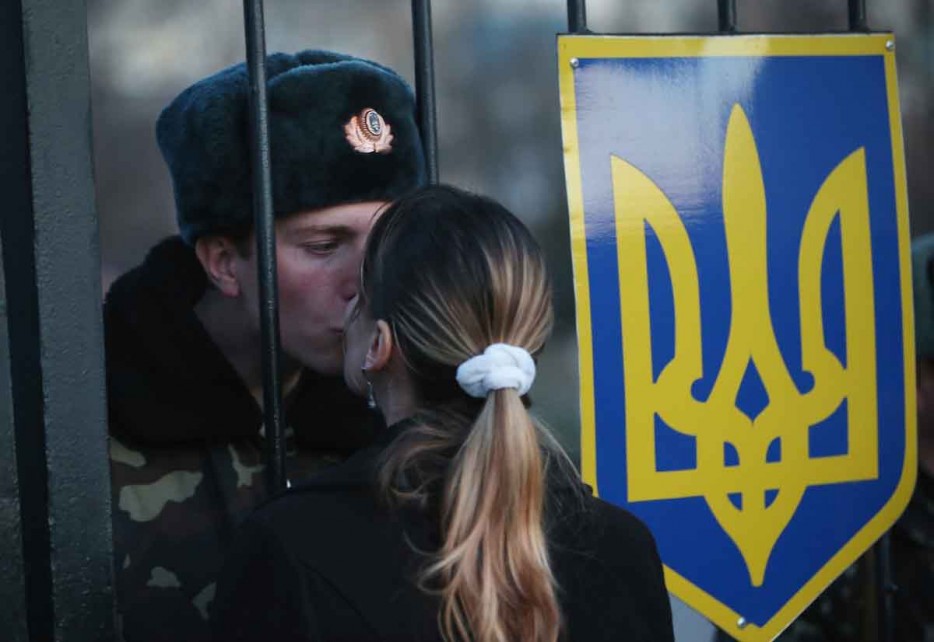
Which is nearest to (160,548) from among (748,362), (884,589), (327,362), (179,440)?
(179,440)

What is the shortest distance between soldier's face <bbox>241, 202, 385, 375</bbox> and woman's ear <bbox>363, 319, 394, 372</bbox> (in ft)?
1.40

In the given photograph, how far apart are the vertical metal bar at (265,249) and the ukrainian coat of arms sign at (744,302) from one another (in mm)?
362

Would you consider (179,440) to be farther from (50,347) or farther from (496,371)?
(496,371)

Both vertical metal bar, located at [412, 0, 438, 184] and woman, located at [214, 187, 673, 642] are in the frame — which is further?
vertical metal bar, located at [412, 0, 438, 184]

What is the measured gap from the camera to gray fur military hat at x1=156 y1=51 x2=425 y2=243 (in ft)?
6.43

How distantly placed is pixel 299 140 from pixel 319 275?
0.54 feet

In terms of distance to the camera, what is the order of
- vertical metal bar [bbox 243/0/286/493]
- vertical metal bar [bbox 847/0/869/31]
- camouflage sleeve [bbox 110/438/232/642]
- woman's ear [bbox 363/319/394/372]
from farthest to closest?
vertical metal bar [bbox 847/0/869/31] → camouflage sleeve [bbox 110/438/232/642] → vertical metal bar [bbox 243/0/286/493] → woman's ear [bbox 363/319/394/372]

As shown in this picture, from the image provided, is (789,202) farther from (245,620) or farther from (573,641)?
(245,620)

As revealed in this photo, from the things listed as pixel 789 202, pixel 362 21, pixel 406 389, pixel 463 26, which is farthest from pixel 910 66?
pixel 406 389

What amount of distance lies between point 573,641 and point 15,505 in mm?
544

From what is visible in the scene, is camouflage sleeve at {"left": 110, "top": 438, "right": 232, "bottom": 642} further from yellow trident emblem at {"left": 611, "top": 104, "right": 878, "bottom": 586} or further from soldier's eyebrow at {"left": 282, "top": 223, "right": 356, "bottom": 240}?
yellow trident emblem at {"left": 611, "top": 104, "right": 878, "bottom": 586}

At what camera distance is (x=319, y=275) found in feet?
6.61

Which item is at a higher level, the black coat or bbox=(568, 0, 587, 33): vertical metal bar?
bbox=(568, 0, 587, 33): vertical metal bar

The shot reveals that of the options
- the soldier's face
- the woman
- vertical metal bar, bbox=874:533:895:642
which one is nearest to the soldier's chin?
the soldier's face
